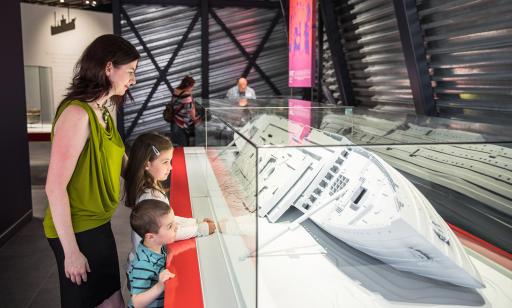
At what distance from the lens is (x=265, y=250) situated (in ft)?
4.64

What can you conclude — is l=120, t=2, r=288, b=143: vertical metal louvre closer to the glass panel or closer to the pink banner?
the pink banner

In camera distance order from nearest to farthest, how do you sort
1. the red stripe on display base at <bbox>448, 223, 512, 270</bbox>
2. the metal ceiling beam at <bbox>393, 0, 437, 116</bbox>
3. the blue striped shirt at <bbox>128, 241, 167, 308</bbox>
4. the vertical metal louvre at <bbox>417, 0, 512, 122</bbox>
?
the red stripe on display base at <bbox>448, 223, 512, 270</bbox>
the blue striped shirt at <bbox>128, 241, 167, 308</bbox>
the vertical metal louvre at <bbox>417, 0, 512, 122</bbox>
the metal ceiling beam at <bbox>393, 0, 437, 116</bbox>

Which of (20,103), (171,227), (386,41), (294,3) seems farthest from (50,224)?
(294,3)

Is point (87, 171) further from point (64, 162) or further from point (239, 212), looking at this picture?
point (239, 212)

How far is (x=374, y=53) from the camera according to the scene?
4.68 metres

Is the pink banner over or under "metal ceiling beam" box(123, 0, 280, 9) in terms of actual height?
under

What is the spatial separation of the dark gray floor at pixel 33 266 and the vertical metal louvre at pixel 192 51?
16.9 feet

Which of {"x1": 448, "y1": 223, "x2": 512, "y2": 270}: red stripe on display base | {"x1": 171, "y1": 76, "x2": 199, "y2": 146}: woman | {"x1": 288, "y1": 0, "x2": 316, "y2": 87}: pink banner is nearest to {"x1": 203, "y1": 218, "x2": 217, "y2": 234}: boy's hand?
{"x1": 448, "y1": 223, "x2": 512, "y2": 270}: red stripe on display base

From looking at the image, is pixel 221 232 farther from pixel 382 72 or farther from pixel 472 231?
pixel 382 72

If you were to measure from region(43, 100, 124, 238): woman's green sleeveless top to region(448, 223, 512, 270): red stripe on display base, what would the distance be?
114cm

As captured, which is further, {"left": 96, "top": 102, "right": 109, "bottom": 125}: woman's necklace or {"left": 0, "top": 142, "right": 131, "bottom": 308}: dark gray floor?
{"left": 0, "top": 142, "right": 131, "bottom": 308}: dark gray floor

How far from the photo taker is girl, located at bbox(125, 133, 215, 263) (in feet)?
6.64

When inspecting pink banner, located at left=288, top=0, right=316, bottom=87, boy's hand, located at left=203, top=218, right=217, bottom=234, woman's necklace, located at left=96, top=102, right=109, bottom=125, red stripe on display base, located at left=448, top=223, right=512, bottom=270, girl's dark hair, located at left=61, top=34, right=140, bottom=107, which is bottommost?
boy's hand, located at left=203, top=218, right=217, bottom=234

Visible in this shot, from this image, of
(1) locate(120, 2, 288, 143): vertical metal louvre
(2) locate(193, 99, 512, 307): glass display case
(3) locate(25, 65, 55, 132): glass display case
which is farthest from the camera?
(3) locate(25, 65, 55, 132): glass display case
